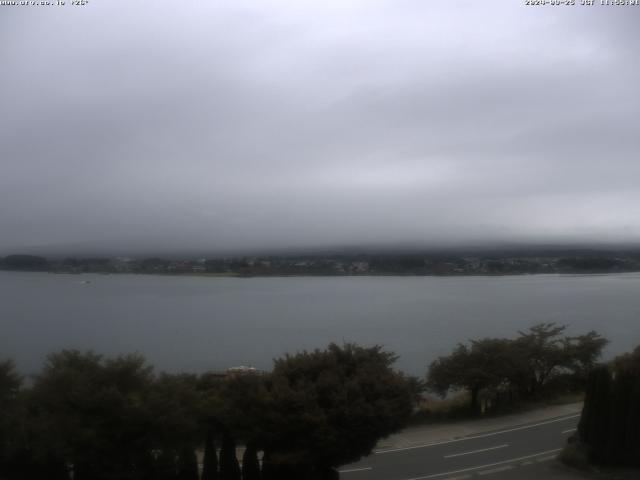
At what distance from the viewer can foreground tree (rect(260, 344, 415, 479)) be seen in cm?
992

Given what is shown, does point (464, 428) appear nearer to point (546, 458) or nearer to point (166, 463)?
point (546, 458)

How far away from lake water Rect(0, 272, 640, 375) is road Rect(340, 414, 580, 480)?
12416 millimetres

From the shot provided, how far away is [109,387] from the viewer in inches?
365

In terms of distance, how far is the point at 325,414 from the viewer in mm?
10000

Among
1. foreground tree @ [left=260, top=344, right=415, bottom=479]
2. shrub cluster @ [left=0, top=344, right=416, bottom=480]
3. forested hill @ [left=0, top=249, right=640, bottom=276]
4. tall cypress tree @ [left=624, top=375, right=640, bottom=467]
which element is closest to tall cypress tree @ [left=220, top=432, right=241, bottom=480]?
shrub cluster @ [left=0, top=344, right=416, bottom=480]

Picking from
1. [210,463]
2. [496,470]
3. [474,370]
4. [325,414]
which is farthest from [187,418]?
[474,370]

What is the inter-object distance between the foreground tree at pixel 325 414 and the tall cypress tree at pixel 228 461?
1.85ft

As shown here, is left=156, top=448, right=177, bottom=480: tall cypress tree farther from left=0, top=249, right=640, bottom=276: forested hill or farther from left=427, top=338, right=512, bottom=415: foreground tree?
left=0, top=249, right=640, bottom=276: forested hill

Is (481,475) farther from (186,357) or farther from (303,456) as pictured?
(186,357)

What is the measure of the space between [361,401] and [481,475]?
383 centimetres

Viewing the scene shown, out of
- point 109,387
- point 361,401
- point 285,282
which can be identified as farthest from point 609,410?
point 285,282

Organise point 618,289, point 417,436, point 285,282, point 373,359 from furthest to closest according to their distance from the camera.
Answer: point 285,282 → point 618,289 → point 417,436 → point 373,359

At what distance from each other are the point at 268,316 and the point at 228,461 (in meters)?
38.3

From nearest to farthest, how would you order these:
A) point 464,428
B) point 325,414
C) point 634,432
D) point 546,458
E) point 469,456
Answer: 1. point 325,414
2. point 634,432
3. point 546,458
4. point 469,456
5. point 464,428
